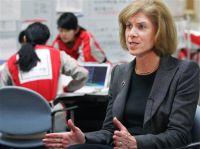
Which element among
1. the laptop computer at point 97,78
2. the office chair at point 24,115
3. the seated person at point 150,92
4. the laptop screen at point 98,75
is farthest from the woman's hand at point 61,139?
the laptop screen at point 98,75

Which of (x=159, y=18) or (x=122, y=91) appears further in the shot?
(x=122, y=91)

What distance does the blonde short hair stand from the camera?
71.8 inches

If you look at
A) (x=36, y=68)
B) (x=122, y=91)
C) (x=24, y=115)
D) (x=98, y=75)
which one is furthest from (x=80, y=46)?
(x=122, y=91)

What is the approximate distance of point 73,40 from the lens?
450cm

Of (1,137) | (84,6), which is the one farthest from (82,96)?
(84,6)

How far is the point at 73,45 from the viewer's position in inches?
177

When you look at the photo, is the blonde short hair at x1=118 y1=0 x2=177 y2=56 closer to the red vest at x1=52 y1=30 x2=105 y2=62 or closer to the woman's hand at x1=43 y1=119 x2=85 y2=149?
the woman's hand at x1=43 y1=119 x2=85 y2=149

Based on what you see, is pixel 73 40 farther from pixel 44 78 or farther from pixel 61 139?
pixel 61 139

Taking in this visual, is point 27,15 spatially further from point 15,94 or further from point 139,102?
point 139,102

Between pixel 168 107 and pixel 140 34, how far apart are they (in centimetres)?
32

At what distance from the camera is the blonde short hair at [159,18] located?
1823 mm

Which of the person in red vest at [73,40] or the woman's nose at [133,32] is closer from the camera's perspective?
the woman's nose at [133,32]

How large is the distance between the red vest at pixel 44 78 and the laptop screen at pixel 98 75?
460 mm

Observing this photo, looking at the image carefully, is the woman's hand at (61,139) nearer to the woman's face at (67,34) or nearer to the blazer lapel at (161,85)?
the blazer lapel at (161,85)
